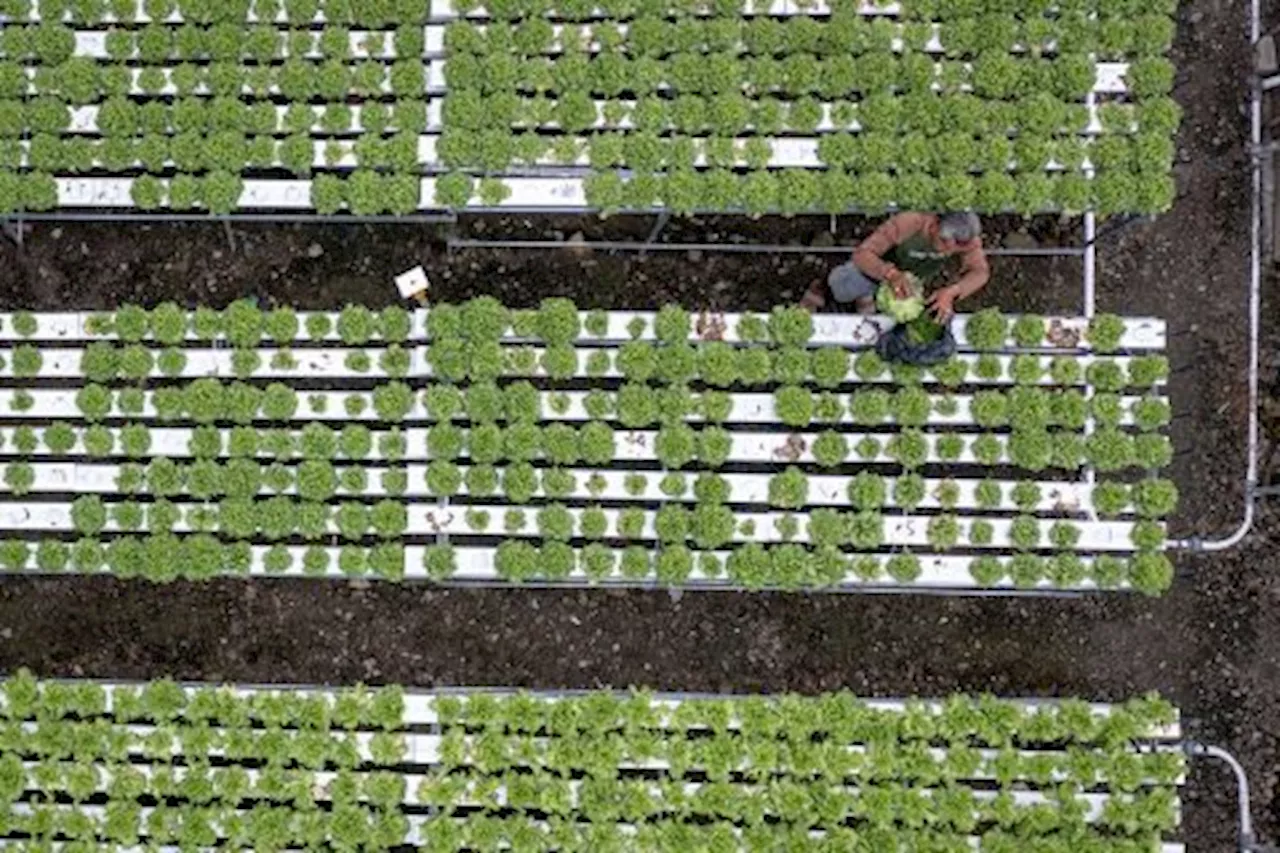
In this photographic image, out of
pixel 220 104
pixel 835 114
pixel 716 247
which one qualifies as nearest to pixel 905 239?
pixel 835 114

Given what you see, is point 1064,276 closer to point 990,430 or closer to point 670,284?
point 990,430

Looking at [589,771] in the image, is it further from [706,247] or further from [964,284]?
[964,284]

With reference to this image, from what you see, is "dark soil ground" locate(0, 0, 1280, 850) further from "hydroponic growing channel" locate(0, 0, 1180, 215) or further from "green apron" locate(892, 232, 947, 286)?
"green apron" locate(892, 232, 947, 286)

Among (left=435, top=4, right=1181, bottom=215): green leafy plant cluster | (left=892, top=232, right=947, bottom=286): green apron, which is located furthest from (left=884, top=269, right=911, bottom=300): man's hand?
(left=435, top=4, right=1181, bottom=215): green leafy plant cluster

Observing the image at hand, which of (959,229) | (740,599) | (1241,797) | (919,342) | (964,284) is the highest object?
(959,229)

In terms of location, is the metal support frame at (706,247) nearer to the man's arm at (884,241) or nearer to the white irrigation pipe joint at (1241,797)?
the man's arm at (884,241)

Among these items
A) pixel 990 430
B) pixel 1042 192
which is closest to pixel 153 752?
pixel 990 430
